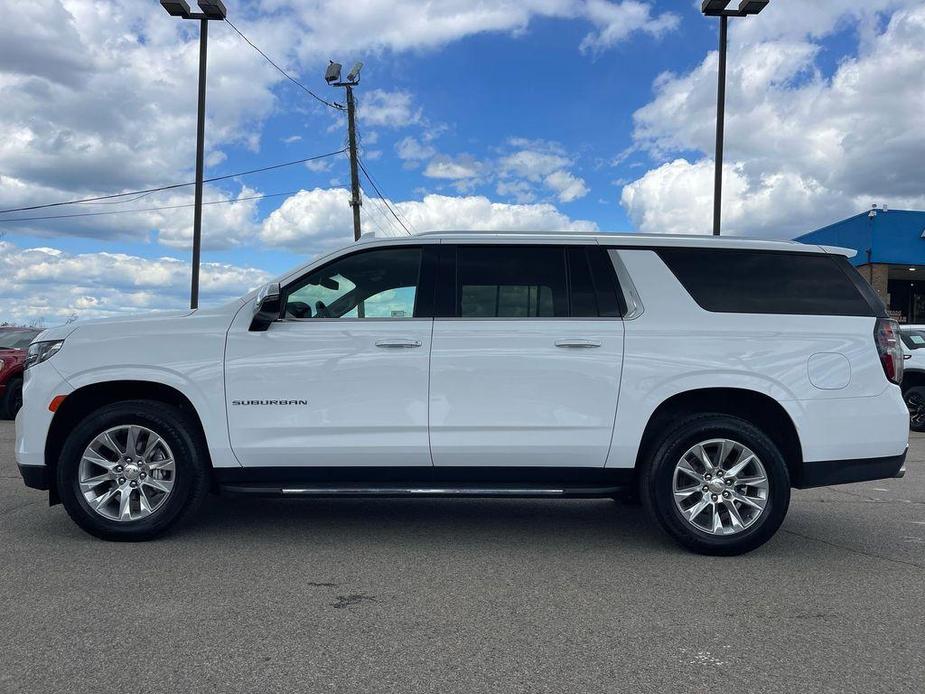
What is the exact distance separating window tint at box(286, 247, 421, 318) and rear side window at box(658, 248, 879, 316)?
1648 millimetres

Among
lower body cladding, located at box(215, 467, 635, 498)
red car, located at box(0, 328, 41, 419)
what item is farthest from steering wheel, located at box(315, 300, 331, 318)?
red car, located at box(0, 328, 41, 419)

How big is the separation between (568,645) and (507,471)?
1610 mm

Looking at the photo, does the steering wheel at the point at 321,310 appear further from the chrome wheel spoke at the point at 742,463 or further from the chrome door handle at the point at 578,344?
the chrome wheel spoke at the point at 742,463

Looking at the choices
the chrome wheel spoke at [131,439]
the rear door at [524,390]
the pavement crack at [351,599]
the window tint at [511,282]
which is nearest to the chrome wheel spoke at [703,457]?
the rear door at [524,390]

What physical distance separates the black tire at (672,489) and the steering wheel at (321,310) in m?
2.23

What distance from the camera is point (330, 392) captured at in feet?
15.9

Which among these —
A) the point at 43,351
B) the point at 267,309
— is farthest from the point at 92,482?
the point at 267,309

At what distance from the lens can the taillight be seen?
191 inches

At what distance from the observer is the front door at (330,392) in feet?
15.9

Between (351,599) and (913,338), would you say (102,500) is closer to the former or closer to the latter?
(351,599)

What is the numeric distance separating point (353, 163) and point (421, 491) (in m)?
19.0

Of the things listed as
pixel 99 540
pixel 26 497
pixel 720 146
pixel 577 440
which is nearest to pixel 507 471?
pixel 577 440

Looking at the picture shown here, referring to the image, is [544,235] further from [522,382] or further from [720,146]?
[720,146]

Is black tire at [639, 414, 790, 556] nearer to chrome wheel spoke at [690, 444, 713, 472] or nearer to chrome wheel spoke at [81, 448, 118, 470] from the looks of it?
chrome wheel spoke at [690, 444, 713, 472]
